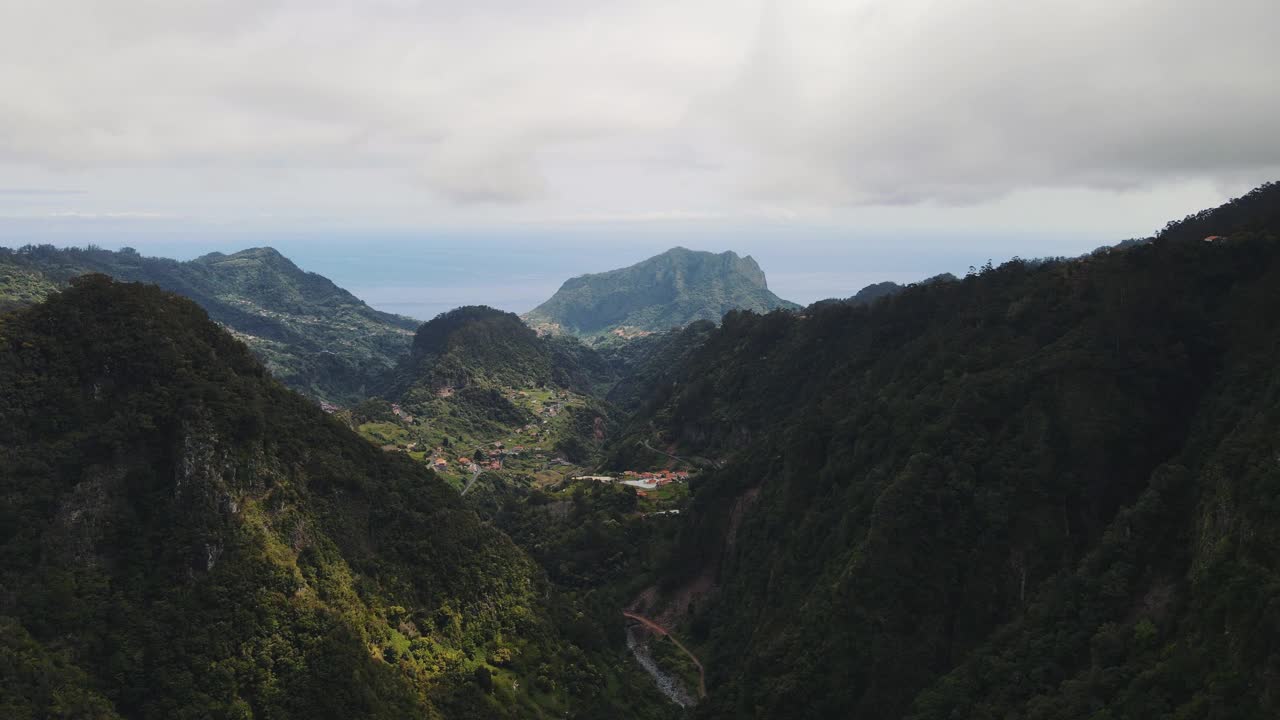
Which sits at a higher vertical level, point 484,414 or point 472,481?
point 484,414

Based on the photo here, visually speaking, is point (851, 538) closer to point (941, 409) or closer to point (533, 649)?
point (941, 409)

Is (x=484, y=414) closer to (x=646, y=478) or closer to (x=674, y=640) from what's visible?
(x=646, y=478)

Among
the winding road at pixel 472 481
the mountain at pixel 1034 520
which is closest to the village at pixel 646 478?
the winding road at pixel 472 481

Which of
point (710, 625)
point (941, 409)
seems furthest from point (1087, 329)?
point (710, 625)

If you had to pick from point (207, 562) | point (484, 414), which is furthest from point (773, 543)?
point (484, 414)

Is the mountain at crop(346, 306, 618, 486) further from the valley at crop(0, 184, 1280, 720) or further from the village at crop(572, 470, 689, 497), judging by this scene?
the valley at crop(0, 184, 1280, 720)

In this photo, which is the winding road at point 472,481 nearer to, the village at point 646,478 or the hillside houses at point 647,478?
the village at point 646,478
